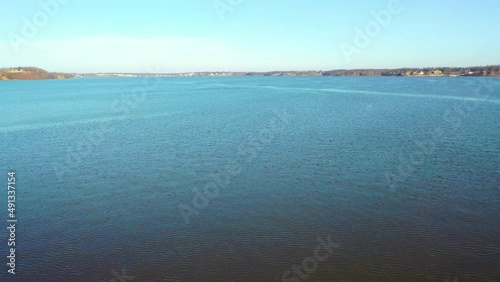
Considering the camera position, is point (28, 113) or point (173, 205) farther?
point (28, 113)

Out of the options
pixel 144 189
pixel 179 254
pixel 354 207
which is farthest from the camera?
pixel 144 189

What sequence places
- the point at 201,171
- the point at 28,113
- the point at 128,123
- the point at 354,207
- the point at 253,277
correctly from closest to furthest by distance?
1. the point at 253,277
2. the point at 354,207
3. the point at 201,171
4. the point at 128,123
5. the point at 28,113

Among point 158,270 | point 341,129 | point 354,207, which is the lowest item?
point 158,270

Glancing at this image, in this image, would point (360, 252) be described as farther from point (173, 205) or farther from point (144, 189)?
point (144, 189)

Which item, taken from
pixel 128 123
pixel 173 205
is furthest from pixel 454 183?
pixel 128 123

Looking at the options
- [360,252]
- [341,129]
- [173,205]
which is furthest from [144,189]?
[341,129]

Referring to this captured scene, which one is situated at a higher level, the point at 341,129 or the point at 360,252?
the point at 341,129
